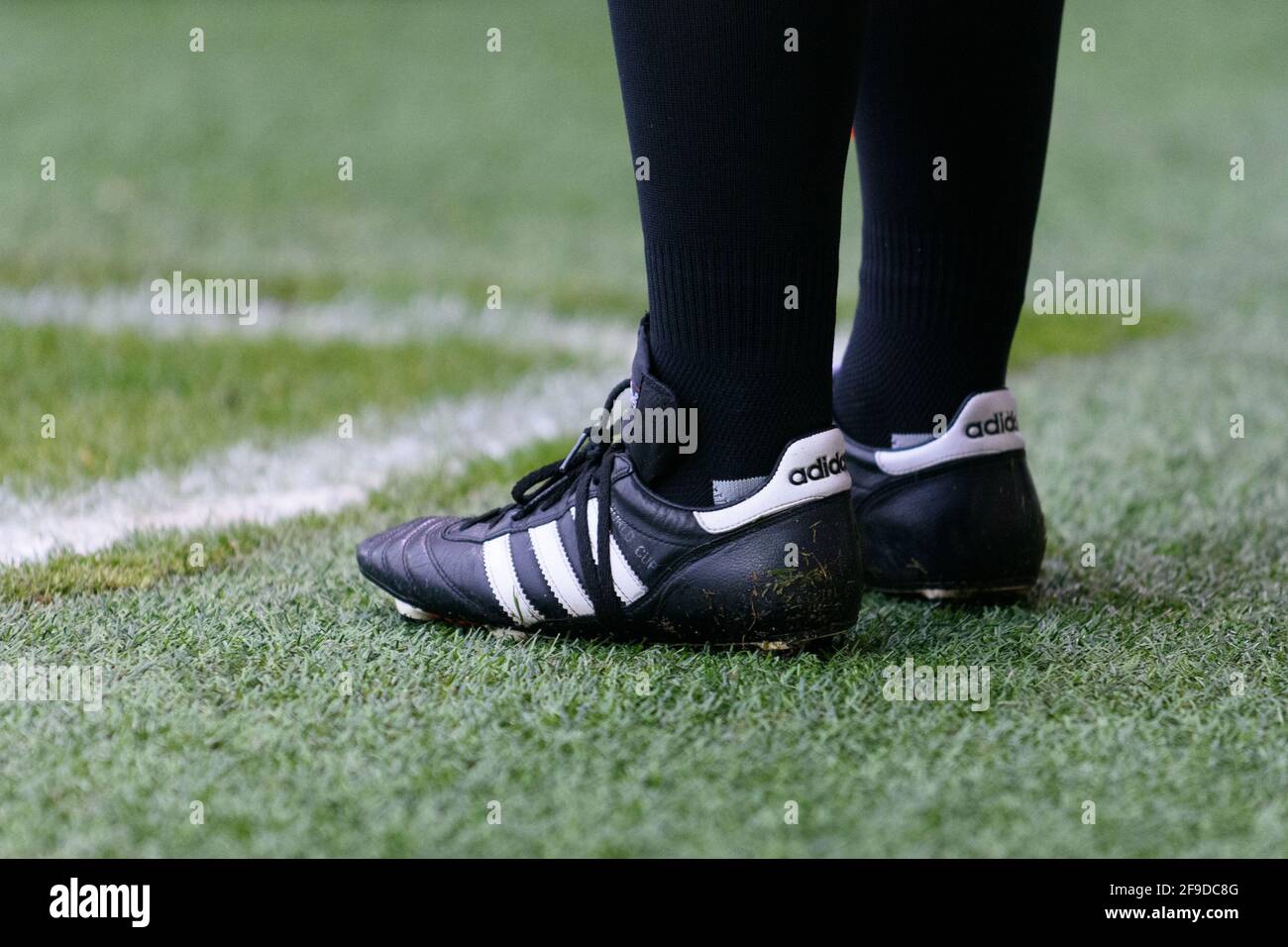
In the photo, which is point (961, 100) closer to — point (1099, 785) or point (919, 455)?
point (919, 455)

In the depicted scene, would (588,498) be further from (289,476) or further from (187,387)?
(187,387)

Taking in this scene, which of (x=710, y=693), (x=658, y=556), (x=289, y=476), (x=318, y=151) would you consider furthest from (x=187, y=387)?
(x=318, y=151)

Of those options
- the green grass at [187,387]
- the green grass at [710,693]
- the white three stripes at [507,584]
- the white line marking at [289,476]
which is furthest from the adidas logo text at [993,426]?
the green grass at [187,387]

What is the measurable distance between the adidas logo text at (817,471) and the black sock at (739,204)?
27mm

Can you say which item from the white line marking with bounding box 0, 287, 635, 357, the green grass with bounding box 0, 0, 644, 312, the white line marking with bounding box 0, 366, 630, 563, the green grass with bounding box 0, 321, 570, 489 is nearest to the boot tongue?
the white line marking with bounding box 0, 366, 630, 563

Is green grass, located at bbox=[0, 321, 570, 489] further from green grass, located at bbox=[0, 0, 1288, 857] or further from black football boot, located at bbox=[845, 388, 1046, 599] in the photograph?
black football boot, located at bbox=[845, 388, 1046, 599]

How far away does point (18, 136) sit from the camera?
4570 millimetres

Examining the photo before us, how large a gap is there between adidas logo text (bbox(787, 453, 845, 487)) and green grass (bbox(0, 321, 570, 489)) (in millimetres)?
1108

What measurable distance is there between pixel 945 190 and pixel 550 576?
54 centimetres

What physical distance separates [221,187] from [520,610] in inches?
138

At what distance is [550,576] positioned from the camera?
1.15m

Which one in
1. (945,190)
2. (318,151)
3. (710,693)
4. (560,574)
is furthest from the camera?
(318,151)

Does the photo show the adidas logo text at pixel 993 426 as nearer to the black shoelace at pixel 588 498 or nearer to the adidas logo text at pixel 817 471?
the adidas logo text at pixel 817 471
